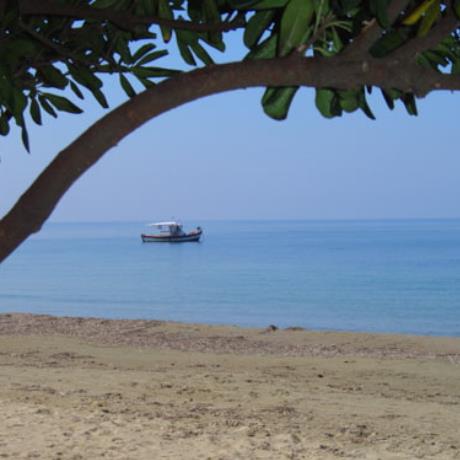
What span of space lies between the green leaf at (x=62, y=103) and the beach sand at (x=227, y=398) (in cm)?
335

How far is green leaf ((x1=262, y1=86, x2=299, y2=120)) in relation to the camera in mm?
2422

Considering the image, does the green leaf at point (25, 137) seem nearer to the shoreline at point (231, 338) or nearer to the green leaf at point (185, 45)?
the green leaf at point (185, 45)

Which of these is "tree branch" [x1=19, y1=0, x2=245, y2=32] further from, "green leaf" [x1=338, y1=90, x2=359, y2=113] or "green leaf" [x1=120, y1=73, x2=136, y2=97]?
"green leaf" [x1=338, y1=90, x2=359, y2=113]

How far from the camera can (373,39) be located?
2.24 m

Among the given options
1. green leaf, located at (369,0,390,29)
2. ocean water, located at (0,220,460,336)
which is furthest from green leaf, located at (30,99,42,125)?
ocean water, located at (0,220,460,336)

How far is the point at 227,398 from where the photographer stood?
8.82m

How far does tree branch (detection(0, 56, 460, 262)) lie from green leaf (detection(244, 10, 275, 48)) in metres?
0.15

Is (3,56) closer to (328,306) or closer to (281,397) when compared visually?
(281,397)

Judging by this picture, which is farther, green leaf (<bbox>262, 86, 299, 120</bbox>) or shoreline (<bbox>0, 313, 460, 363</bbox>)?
shoreline (<bbox>0, 313, 460, 363</bbox>)

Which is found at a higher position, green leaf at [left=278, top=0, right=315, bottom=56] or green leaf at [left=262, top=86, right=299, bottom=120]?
green leaf at [left=278, top=0, right=315, bottom=56]

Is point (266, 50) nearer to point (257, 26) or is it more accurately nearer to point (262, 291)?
point (257, 26)

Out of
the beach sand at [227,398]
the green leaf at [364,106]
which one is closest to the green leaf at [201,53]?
the green leaf at [364,106]

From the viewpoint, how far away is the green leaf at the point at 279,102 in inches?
95.3

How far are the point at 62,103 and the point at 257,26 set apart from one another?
1.40 metres
